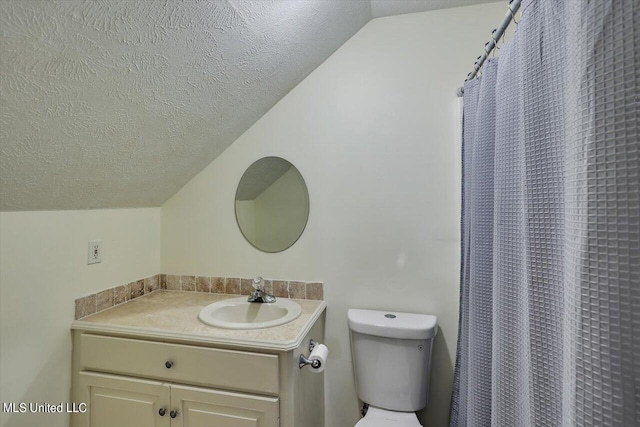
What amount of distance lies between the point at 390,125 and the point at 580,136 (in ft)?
3.69

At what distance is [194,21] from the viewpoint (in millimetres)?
908

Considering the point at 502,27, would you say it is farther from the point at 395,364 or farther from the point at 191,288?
the point at 191,288

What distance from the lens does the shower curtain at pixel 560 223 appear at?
0.41 m

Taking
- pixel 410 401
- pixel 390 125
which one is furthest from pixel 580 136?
pixel 410 401

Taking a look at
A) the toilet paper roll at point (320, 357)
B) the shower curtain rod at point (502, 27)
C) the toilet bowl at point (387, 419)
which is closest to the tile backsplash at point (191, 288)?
the toilet paper roll at point (320, 357)

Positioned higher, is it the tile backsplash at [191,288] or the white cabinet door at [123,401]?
the tile backsplash at [191,288]

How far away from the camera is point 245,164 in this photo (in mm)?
1707

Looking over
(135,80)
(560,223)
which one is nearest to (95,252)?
(135,80)

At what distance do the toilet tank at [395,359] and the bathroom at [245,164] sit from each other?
156mm

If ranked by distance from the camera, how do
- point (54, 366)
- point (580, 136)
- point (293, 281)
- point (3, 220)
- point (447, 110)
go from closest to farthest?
point (580, 136), point (3, 220), point (54, 366), point (447, 110), point (293, 281)

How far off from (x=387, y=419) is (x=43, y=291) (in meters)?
1.52

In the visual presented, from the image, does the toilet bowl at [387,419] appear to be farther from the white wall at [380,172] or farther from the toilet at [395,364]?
the white wall at [380,172]

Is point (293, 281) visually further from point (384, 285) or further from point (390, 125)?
point (390, 125)

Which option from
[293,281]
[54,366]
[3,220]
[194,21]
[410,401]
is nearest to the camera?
[194,21]
